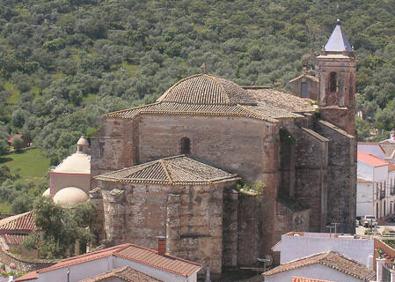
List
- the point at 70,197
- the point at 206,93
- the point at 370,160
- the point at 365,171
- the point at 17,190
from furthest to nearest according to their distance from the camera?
the point at 17,190, the point at 370,160, the point at 365,171, the point at 70,197, the point at 206,93

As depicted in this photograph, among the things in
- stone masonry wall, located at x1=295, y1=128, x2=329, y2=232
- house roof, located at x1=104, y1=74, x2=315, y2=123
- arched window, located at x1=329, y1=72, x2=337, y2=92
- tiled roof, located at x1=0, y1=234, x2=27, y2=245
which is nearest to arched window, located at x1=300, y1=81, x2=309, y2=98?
arched window, located at x1=329, y1=72, x2=337, y2=92

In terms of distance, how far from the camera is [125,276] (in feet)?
103

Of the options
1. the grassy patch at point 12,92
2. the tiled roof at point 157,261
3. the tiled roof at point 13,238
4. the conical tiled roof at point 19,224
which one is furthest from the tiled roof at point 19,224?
the grassy patch at point 12,92

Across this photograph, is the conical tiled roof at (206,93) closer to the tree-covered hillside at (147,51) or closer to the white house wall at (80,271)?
the white house wall at (80,271)

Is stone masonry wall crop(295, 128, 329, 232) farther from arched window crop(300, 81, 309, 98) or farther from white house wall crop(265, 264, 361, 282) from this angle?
white house wall crop(265, 264, 361, 282)

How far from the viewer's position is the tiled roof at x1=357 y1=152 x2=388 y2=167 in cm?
5940

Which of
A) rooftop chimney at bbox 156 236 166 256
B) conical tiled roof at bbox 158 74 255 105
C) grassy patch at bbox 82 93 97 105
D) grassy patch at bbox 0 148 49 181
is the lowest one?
rooftop chimney at bbox 156 236 166 256

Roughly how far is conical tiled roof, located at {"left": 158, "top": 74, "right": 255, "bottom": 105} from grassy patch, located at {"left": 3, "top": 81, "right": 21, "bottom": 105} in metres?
39.9

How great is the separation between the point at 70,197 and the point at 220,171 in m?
6.31

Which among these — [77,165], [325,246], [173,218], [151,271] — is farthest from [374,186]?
[151,271]

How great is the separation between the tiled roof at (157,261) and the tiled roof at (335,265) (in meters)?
2.41

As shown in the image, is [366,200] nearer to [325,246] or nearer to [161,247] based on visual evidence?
[325,246]

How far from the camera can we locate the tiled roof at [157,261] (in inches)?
1297

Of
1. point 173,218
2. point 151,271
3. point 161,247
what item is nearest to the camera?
point 151,271
